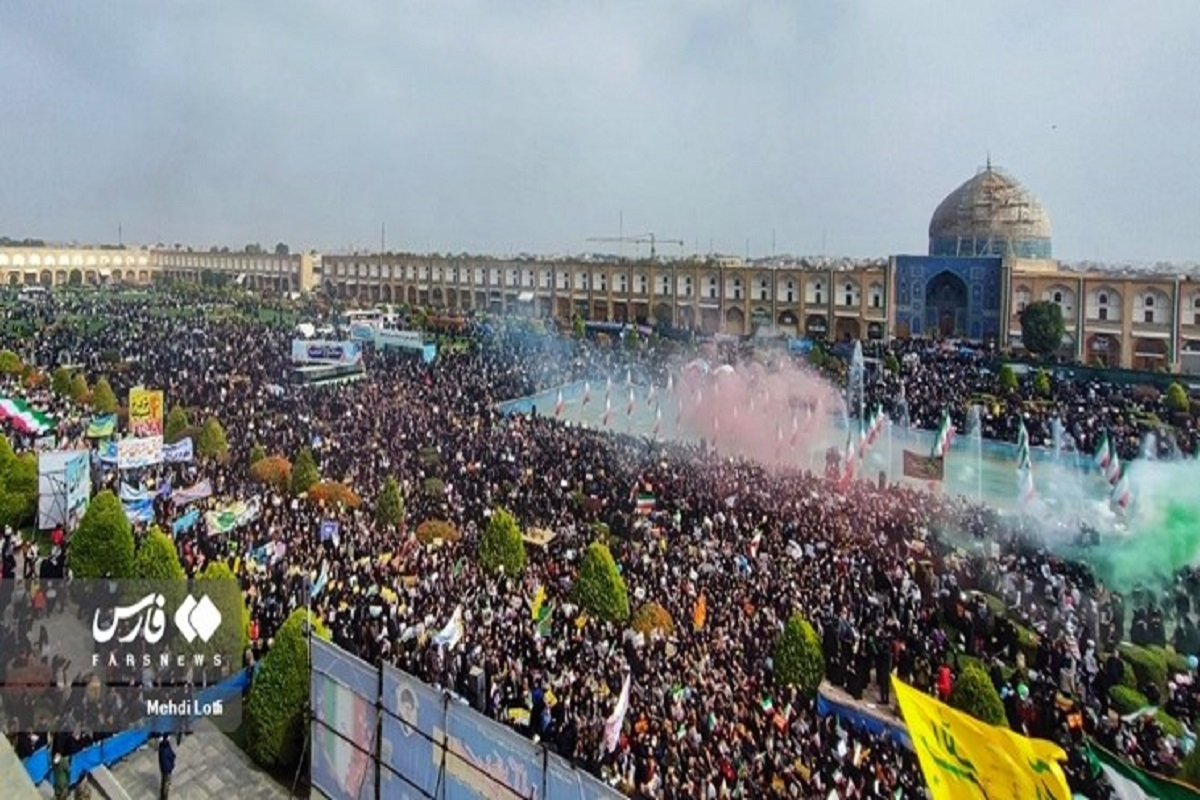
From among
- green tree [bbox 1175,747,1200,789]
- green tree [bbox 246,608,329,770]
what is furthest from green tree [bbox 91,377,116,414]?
green tree [bbox 1175,747,1200,789]

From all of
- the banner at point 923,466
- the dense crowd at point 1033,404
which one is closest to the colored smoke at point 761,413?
the dense crowd at point 1033,404

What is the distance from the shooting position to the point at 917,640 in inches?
453

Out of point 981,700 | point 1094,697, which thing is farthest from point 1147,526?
point 981,700

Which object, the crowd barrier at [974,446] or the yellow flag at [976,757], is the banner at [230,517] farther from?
the yellow flag at [976,757]

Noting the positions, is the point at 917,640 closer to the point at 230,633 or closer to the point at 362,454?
the point at 230,633

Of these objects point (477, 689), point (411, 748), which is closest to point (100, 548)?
point (477, 689)

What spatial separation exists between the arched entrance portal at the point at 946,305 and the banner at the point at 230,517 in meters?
39.6

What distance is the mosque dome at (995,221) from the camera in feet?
163

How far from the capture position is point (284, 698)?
32.1ft

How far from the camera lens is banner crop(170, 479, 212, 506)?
17.6 m

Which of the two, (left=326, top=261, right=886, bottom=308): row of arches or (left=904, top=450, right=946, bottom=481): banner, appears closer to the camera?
(left=904, top=450, right=946, bottom=481): banner

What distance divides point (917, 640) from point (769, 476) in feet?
28.4

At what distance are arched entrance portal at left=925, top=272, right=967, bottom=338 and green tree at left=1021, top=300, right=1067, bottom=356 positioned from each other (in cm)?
454

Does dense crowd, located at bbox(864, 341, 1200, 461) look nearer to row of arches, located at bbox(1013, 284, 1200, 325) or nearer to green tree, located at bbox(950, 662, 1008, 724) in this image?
row of arches, located at bbox(1013, 284, 1200, 325)
